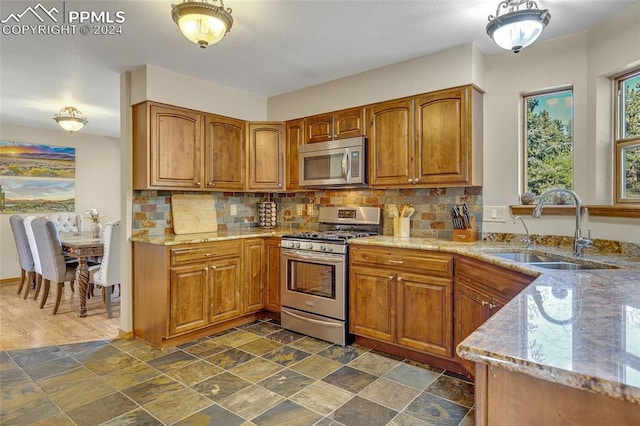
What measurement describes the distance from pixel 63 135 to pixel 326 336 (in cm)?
559

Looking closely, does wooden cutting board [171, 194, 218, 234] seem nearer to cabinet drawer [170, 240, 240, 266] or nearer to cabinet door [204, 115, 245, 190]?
cabinet door [204, 115, 245, 190]

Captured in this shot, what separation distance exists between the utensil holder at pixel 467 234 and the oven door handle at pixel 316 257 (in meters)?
0.95

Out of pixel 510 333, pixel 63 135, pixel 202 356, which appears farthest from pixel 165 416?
pixel 63 135

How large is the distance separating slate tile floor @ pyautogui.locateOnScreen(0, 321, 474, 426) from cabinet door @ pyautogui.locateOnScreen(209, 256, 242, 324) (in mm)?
314

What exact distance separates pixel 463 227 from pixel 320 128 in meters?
1.72

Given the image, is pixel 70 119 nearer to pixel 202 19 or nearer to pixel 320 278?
pixel 202 19

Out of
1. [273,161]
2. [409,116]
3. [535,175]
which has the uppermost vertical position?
[409,116]

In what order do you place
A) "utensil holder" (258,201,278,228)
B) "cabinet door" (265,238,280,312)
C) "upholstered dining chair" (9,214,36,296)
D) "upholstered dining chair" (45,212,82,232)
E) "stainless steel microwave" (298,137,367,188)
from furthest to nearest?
Answer: "upholstered dining chair" (45,212,82,232)
"upholstered dining chair" (9,214,36,296)
"utensil holder" (258,201,278,228)
"cabinet door" (265,238,280,312)
"stainless steel microwave" (298,137,367,188)

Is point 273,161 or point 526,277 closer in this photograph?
point 526,277

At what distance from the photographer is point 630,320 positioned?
97cm

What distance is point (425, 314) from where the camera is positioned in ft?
8.91

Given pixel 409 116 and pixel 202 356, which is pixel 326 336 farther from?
pixel 409 116

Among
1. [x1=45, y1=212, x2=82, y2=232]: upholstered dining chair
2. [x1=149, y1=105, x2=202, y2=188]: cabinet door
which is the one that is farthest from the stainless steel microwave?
[x1=45, y1=212, x2=82, y2=232]: upholstered dining chair

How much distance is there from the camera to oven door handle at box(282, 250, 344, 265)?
10.3 ft
